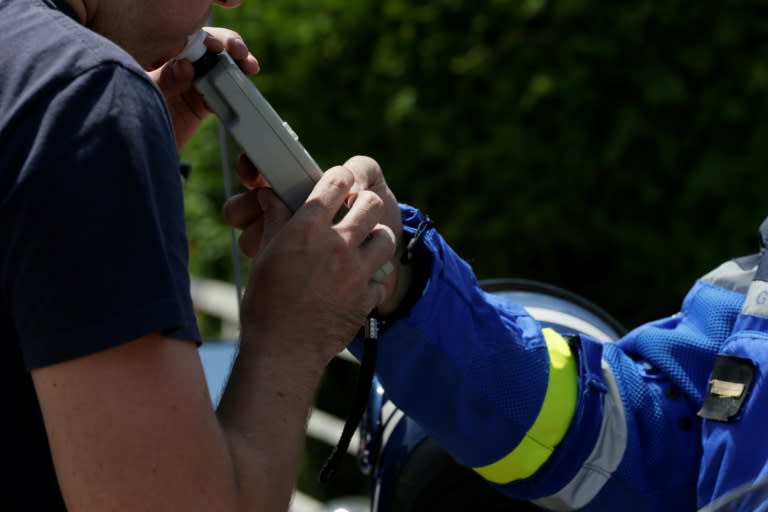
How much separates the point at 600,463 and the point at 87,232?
1.07 m

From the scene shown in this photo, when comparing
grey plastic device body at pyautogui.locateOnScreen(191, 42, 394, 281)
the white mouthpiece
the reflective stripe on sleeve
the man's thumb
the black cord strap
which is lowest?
the reflective stripe on sleeve

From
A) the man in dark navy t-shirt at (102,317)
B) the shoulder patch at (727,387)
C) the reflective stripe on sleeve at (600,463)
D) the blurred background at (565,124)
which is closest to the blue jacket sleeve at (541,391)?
the reflective stripe on sleeve at (600,463)

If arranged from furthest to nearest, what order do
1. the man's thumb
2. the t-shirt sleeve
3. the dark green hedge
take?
1. the dark green hedge
2. the man's thumb
3. the t-shirt sleeve

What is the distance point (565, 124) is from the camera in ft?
13.0

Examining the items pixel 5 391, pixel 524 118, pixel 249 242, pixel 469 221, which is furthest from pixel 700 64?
pixel 5 391

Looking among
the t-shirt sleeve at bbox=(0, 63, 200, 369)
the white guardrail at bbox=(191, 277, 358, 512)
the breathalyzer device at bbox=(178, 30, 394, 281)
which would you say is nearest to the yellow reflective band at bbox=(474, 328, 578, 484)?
the breathalyzer device at bbox=(178, 30, 394, 281)

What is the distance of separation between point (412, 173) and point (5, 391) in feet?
10.6

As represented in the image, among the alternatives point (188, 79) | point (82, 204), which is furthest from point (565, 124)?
point (82, 204)

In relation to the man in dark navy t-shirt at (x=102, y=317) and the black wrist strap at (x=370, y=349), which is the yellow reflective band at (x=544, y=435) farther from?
the man in dark navy t-shirt at (x=102, y=317)

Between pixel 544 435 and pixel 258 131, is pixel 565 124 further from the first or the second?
pixel 258 131

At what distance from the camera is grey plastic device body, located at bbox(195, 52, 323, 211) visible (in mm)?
1639

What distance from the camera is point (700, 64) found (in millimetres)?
3666

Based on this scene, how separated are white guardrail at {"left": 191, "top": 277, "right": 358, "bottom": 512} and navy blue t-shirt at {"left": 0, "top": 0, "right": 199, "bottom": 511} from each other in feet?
5.04

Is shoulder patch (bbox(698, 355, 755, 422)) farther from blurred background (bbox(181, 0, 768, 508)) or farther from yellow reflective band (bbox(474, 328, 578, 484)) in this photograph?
blurred background (bbox(181, 0, 768, 508))
